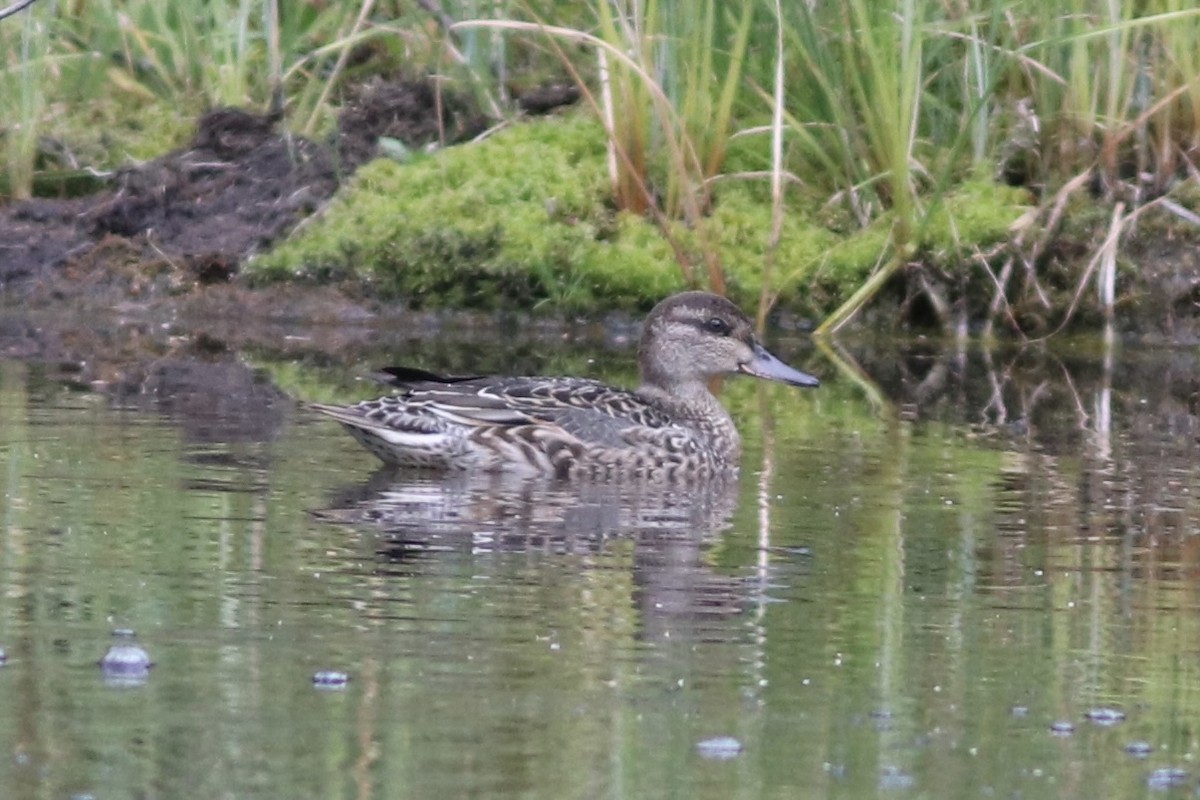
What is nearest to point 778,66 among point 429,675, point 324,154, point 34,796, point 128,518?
point 324,154

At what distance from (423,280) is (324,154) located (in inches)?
41.1

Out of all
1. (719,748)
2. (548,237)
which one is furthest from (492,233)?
(719,748)

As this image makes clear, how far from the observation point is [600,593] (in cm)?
625

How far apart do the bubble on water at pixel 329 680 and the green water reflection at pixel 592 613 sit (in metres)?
0.03

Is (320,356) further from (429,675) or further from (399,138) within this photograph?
(429,675)

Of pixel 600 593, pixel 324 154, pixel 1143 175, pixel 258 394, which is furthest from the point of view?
pixel 324 154

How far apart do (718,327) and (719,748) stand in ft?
17.1

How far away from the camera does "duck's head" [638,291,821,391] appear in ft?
31.9

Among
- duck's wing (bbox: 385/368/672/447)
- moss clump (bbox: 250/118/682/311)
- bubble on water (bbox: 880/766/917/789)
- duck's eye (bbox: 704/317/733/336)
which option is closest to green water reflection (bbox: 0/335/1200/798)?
bubble on water (bbox: 880/766/917/789)

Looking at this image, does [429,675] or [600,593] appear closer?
[429,675]

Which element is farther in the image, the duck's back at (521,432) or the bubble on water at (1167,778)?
the duck's back at (521,432)

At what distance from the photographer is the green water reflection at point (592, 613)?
4543mm

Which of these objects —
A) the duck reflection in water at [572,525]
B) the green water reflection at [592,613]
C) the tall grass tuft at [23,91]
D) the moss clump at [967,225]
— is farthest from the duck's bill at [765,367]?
the tall grass tuft at [23,91]

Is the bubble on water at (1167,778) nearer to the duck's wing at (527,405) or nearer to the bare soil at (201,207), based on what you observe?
the duck's wing at (527,405)
